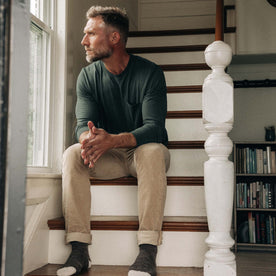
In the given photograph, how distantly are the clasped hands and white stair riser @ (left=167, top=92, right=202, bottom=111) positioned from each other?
1185 mm

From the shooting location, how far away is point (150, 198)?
1725 millimetres

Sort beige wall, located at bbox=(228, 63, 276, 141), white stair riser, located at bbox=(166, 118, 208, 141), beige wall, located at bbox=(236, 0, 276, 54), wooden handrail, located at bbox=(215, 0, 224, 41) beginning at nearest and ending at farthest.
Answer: wooden handrail, located at bbox=(215, 0, 224, 41)
white stair riser, located at bbox=(166, 118, 208, 141)
beige wall, located at bbox=(236, 0, 276, 54)
beige wall, located at bbox=(228, 63, 276, 141)

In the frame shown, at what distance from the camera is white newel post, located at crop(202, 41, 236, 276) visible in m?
1.50

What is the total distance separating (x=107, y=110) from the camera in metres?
2.17

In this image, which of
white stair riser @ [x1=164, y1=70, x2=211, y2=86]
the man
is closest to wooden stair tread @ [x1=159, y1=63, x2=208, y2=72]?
white stair riser @ [x1=164, y1=70, x2=211, y2=86]

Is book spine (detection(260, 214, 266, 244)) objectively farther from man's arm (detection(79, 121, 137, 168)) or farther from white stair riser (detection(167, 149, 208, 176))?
man's arm (detection(79, 121, 137, 168))

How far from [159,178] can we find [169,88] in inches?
50.2

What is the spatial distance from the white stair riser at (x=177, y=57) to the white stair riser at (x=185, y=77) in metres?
0.27

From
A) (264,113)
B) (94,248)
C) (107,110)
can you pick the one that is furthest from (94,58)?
(264,113)

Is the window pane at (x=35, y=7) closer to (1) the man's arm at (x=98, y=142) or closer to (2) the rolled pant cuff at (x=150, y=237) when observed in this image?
(1) the man's arm at (x=98, y=142)

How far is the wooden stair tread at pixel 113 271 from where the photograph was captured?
1.69 meters

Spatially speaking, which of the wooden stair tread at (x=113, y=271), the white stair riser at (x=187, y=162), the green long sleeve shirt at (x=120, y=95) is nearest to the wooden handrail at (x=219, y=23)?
the green long sleeve shirt at (x=120, y=95)

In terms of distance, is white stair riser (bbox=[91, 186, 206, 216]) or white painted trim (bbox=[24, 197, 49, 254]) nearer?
white painted trim (bbox=[24, 197, 49, 254])

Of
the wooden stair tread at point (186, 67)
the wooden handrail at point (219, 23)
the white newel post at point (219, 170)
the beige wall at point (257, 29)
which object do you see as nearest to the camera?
the white newel post at point (219, 170)
